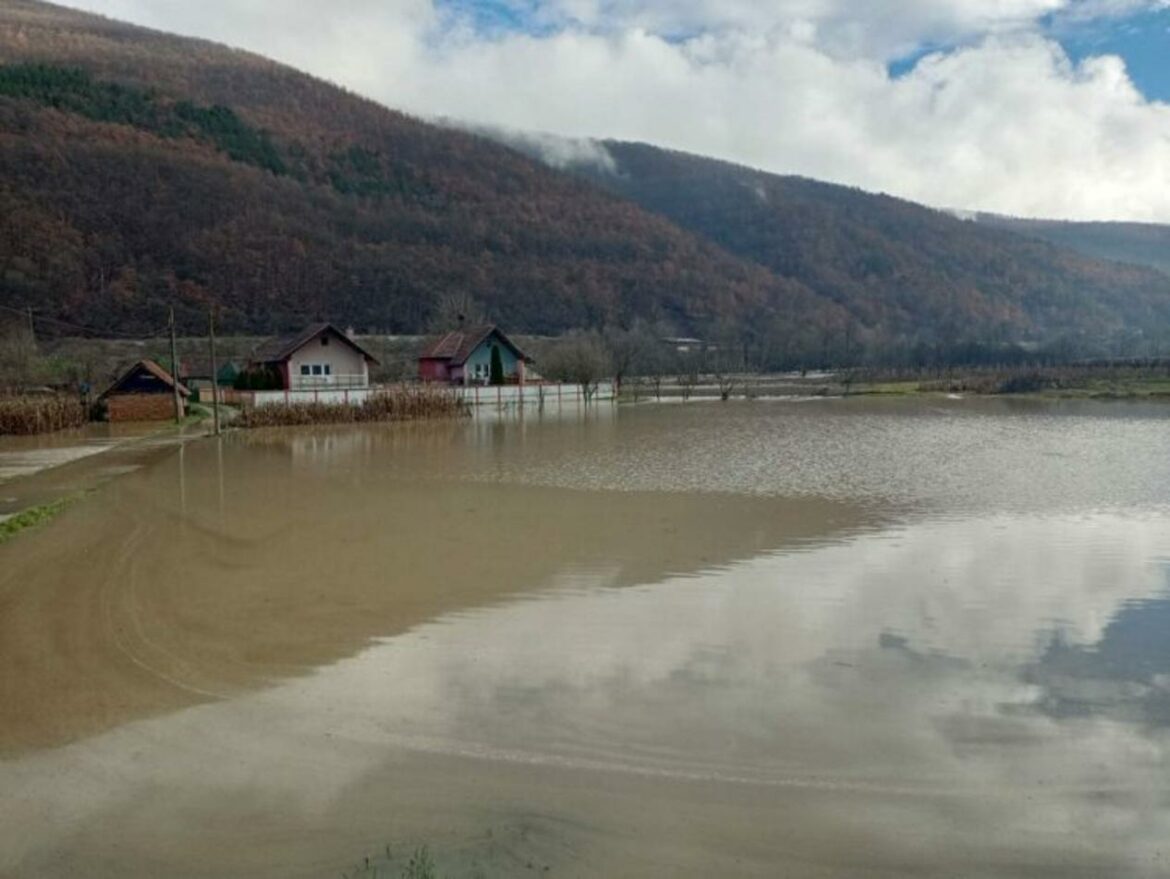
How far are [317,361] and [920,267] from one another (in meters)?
146

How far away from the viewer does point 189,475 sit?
2169 centimetres

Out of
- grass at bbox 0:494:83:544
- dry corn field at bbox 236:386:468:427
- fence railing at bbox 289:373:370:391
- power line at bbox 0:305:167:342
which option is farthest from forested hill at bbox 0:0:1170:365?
grass at bbox 0:494:83:544

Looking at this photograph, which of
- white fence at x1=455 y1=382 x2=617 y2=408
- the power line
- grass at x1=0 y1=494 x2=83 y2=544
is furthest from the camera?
the power line

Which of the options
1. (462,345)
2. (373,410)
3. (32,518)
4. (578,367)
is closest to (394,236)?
(578,367)

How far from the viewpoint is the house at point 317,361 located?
4812cm

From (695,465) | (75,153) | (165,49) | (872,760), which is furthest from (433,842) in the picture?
(165,49)

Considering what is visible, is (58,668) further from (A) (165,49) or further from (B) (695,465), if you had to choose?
(A) (165,49)

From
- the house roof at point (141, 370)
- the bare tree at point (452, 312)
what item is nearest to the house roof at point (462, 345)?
the house roof at point (141, 370)

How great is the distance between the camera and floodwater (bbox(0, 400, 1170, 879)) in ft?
16.4

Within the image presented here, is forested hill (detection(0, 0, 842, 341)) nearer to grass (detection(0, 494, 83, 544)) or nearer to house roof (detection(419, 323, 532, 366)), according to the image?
house roof (detection(419, 323, 532, 366))

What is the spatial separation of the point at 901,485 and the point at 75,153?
352 ft

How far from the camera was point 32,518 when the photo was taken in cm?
1441

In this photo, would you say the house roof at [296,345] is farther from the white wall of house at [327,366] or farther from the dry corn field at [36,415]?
the dry corn field at [36,415]

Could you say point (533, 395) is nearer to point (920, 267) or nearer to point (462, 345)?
point (462, 345)
